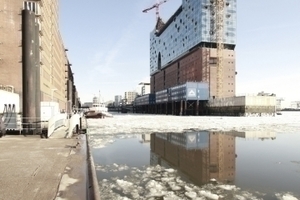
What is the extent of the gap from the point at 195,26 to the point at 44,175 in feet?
359

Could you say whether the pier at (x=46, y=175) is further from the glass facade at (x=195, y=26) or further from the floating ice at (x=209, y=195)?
the glass facade at (x=195, y=26)

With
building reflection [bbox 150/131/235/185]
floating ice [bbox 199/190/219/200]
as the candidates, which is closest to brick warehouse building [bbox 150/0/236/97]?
building reflection [bbox 150/131/235/185]

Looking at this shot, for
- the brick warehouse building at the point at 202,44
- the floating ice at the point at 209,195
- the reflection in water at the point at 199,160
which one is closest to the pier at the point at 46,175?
the floating ice at the point at 209,195

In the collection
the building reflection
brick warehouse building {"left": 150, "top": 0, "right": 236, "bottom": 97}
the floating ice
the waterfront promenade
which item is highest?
brick warehouse building {"left": 150, "top": 0, "right": 236, "bottom": 97}

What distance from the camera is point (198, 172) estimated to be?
10133 mm

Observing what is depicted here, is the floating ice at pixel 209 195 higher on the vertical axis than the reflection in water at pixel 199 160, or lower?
higher

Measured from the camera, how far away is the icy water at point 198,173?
7586 millimetres

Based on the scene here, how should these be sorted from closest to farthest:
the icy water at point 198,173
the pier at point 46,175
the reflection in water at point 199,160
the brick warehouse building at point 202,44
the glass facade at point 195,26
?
the pier at point 46,175 → the icy water at point 198,173 → the reflection in water at point 199,160 → the brick warehouse building at point 202,44 → the glass facade at point 195,26

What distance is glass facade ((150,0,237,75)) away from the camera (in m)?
103

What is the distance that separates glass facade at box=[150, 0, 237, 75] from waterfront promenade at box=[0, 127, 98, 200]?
10141 centimetres

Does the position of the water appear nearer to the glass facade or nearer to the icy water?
the icy water

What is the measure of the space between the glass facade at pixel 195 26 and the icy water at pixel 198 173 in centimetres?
9547

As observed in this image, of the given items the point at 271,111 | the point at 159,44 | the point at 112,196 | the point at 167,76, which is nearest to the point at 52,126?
the point at 112,196

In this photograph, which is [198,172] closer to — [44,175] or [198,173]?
[198,173]
